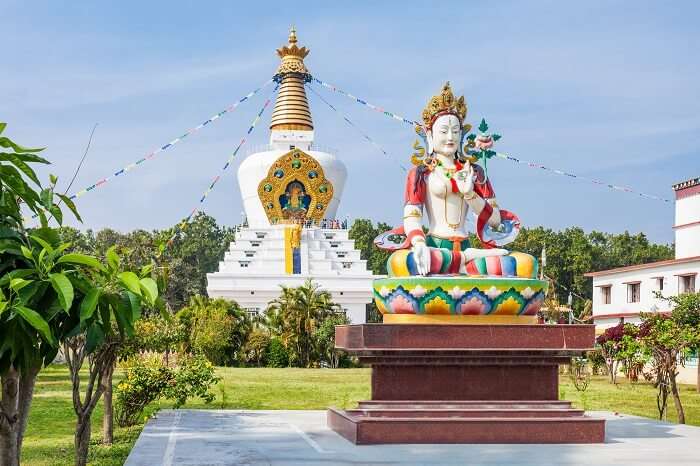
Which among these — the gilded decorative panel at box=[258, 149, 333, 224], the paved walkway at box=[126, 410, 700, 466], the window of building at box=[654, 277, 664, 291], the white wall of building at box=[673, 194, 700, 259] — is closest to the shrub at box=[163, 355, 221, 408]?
the paved walkway at box=[126, 410, 700, 466]

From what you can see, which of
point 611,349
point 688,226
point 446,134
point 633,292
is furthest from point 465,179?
point 633,292

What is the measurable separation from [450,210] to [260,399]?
10.2 metres

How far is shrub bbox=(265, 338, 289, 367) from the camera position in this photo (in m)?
37.8

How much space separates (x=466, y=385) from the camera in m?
12.7

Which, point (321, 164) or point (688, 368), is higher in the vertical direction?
point (321, 164)

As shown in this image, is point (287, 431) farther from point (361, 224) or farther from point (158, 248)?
point (361, 224)

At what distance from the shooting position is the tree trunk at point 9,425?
6.48 metres

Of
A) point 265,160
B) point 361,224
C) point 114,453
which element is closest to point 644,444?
point 114,453

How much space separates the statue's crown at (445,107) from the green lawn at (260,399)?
4.91 meters

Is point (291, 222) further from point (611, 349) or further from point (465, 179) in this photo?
point (465, 179)

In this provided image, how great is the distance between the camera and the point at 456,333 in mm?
12453

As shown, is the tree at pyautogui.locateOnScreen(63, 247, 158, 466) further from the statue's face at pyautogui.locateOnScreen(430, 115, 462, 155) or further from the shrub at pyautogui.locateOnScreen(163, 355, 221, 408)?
the shrub at pyautogui.locateOnScreen(163, 355, 221, 408)

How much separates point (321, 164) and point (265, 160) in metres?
2.90

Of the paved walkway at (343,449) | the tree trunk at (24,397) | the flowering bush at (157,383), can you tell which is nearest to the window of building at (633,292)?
the paved walkway at (343,449)
